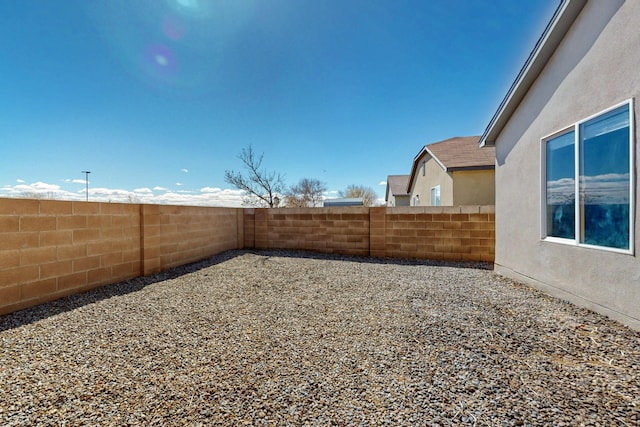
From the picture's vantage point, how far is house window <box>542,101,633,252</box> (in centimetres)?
290

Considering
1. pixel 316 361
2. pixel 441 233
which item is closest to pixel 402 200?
pixel 441 233

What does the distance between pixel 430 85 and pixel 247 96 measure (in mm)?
7526

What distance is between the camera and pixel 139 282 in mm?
4754

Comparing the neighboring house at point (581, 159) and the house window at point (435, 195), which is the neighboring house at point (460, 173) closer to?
the house window at point (435, 195)

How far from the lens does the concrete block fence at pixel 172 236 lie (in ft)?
11.4

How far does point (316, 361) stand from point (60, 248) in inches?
175

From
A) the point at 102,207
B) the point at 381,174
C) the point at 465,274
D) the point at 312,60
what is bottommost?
the point at 465,274

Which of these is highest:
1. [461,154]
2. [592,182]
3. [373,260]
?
[461,154]

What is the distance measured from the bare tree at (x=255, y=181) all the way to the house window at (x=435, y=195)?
33.5 feet

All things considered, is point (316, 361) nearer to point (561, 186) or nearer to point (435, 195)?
point (561, 186)

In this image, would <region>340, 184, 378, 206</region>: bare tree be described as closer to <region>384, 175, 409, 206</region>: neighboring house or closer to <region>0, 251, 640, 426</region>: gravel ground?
<region>384, 175, 409, 206</region>: neighboring house

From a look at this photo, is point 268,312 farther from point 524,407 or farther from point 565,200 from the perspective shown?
point 565,200

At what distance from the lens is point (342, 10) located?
702 cm

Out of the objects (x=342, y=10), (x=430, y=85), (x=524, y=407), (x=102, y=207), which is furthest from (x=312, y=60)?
(x=524, y=407)
